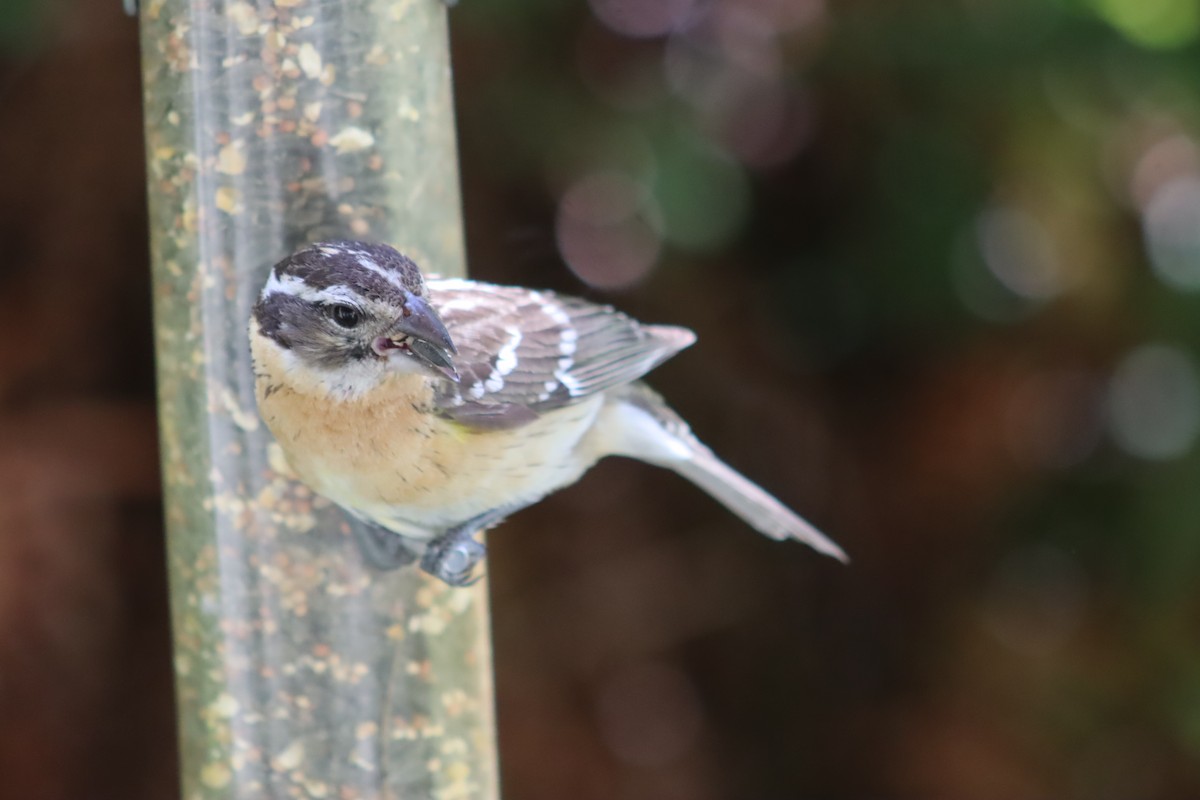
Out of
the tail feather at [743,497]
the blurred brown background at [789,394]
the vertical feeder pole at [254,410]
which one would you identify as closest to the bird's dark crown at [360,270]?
the vertical feeder pole at [254,410]

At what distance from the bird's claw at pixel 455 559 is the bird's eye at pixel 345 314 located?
0.44 meters

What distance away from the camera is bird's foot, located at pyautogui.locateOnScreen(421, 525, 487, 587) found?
8.11 feet

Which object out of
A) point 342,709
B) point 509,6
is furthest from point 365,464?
point 509,6

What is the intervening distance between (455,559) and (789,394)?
2340 millimetres

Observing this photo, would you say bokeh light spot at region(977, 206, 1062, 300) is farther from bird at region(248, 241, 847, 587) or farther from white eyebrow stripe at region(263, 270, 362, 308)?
white eyebrow stripe at region(263, 270, 362, 308)

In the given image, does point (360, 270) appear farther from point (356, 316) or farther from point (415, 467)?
point (415, 467)

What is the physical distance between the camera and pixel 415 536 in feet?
8.59

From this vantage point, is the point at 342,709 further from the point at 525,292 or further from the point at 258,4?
the point at 258,4

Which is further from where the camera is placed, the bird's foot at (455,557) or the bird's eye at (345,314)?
the bird's foot at (455,557)

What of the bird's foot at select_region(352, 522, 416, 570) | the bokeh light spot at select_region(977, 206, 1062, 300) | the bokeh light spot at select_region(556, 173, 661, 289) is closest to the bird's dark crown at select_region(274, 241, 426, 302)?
the bird's foot at select_region(352, 522, 416, 570)

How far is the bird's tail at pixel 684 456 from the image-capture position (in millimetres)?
3078

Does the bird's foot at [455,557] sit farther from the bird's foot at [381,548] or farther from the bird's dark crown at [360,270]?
the bird's dark crown at [360,270]

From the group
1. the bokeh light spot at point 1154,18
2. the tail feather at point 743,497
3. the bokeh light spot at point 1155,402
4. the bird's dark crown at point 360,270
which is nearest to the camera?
the bird's dark crown at point 360,270

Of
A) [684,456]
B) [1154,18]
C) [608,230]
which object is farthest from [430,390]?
[1154,18]
